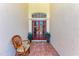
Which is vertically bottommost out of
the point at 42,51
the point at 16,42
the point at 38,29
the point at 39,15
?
the point at 42,51

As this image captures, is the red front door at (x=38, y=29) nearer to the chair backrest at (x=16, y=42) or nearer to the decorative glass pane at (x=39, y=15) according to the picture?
the decorative glass pane at (x=39, y=15)

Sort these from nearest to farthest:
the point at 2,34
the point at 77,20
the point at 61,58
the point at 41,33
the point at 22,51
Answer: the point at 61,58
the point at 77,20
the point at 2,34
the point at 22,51
the point at 41,33

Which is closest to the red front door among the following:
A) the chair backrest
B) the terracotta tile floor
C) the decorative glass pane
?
the decorative glass pane

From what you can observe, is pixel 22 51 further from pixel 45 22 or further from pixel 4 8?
pixel 45 22

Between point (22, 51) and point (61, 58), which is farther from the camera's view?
point (22, 51)

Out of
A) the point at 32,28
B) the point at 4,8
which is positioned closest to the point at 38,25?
the point at 32,28

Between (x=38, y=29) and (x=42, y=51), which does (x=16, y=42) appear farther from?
(x=38, y=29)

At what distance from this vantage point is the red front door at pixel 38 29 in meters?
7.82

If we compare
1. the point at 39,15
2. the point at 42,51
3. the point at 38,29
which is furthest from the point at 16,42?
the point at 39,15

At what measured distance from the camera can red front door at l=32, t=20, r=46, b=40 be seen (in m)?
7.82

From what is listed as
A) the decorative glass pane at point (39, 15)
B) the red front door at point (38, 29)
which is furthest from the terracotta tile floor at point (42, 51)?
the decorative glass pane at point (39, 15)

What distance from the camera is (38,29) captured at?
7.80 m

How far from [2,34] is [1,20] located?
0.34 m

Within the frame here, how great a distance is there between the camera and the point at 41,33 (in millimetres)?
7957
